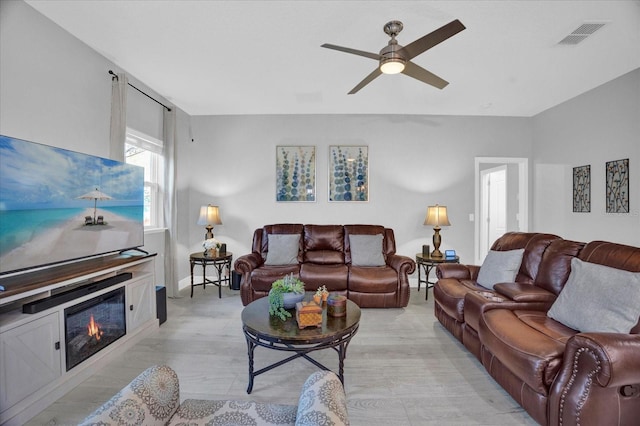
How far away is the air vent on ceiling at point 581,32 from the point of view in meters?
2.41

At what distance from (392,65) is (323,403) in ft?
7.37

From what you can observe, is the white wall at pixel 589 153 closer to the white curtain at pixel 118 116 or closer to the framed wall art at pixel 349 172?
the framed wall art at pixel 349 172

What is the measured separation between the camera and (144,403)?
40.3 inches

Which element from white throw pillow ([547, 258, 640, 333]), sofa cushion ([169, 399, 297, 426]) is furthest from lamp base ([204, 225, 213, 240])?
white throw pillow ([547, 258, 640, 333])

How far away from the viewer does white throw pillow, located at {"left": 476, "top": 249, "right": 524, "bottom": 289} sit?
270cm

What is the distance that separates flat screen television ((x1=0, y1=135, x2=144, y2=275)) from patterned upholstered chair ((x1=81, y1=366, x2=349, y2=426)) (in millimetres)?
1471

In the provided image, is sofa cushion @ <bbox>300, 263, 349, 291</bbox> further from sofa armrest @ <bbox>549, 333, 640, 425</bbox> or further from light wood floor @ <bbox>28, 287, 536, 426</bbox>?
sofa armrest @ <bbox>549, 333, 640, 425</bbox>

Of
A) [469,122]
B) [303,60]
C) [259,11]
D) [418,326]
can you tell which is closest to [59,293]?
[259,11]

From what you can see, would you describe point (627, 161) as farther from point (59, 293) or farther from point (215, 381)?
point (59, 293)

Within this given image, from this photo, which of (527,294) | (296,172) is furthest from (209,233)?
(527,294)

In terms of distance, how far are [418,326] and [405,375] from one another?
100 cm

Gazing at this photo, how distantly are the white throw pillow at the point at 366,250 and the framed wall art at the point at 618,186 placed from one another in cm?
277

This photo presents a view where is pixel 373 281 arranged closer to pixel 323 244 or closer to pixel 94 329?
pixel 323 244

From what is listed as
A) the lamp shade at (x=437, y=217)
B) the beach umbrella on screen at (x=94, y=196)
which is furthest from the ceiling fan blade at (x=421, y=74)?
the beach umbrella on screen at (x=94, y=196)
